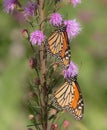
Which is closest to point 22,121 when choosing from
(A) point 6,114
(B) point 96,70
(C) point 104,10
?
(A) point 6,114

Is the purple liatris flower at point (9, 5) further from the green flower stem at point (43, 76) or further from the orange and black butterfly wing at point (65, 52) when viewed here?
the orange and black butterfly wing at point (65, 52)

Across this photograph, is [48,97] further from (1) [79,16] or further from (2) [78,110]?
(1) [79,16]

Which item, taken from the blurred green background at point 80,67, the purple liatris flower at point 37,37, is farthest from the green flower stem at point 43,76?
the blurred green background at point 80,67

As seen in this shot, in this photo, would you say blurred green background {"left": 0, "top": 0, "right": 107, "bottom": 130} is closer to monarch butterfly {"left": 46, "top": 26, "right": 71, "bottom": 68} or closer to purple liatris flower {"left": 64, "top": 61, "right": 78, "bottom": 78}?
purple liatris flower {"left": 64, "top": 61, "right": 78, "bottom": 78}

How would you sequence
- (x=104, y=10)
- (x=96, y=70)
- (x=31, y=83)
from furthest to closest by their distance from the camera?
(x=104, y=10)
(x=96, y=70)
(x=31, y=83)

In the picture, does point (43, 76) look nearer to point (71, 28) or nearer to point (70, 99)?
point (70, 99)

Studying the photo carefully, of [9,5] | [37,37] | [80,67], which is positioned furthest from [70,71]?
[80,67]
